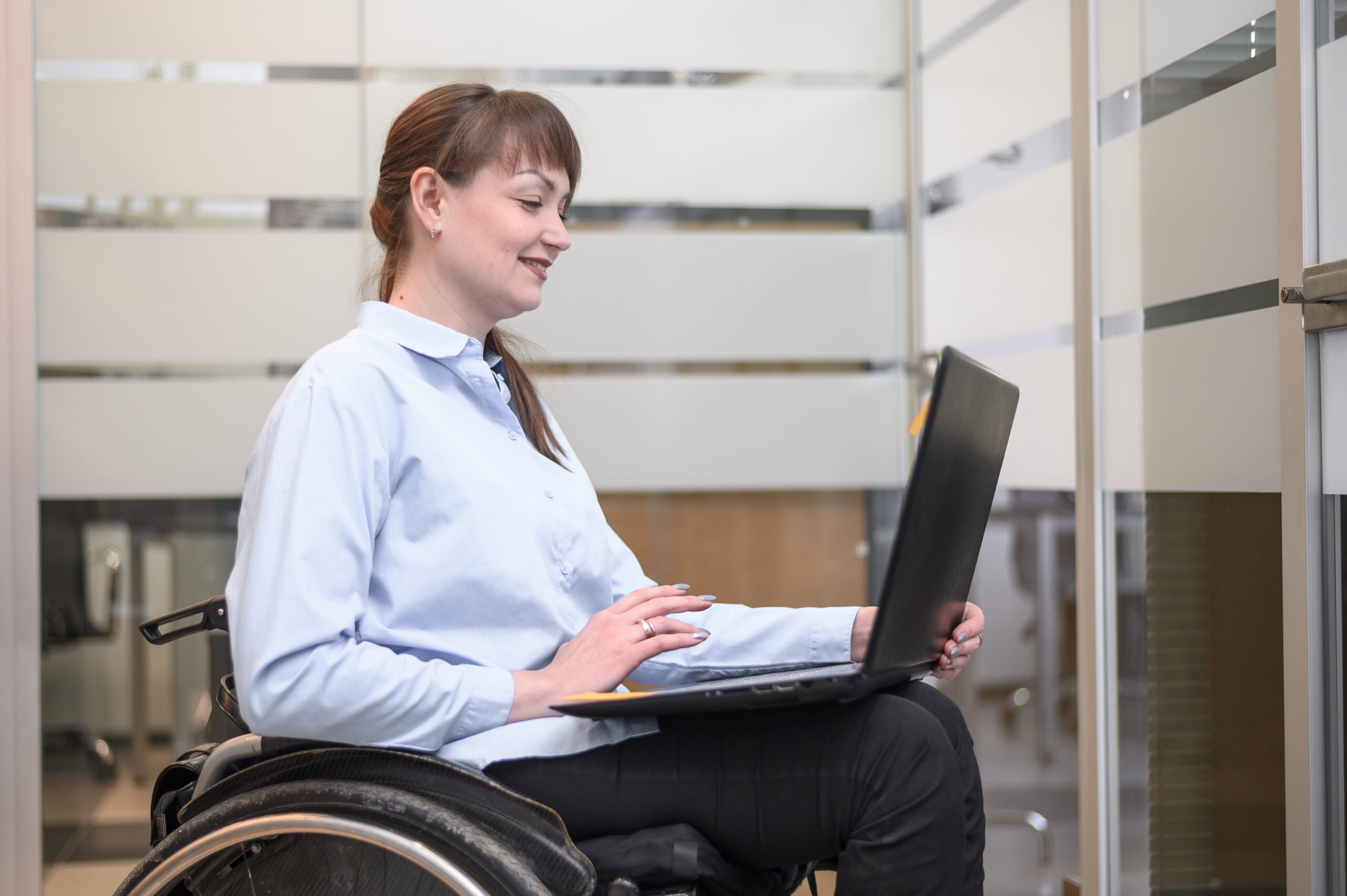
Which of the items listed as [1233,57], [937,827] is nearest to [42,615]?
[937,827]

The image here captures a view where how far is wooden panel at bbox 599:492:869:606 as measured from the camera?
8.49 ft

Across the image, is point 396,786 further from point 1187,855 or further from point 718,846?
point 1187,855

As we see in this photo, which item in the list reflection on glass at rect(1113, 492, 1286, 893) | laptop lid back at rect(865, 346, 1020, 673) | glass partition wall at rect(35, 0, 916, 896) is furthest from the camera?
glass partition wall at rect(35, 0, 916, 896)

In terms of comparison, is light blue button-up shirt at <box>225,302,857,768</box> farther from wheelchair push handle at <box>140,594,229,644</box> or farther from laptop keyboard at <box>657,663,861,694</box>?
wheelchair push handle at <box>140,594,229,644</box>

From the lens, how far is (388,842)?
0.95m

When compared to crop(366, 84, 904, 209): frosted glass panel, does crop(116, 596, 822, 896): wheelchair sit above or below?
below

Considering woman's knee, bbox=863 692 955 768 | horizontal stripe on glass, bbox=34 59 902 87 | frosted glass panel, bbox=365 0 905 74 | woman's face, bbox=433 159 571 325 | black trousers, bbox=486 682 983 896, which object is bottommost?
black trousers, bbox=486 682 983 896

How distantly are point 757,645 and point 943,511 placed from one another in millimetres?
408

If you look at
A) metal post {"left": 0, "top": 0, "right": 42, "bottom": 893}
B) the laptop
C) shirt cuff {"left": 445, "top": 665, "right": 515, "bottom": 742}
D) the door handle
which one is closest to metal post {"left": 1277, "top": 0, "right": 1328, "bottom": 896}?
the door handle

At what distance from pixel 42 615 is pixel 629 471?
1.32 metres

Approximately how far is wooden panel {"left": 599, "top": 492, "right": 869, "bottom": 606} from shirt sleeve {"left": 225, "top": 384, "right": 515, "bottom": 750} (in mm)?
1508

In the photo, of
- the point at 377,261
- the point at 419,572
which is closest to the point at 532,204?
the point at 419,572

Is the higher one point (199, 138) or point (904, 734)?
point (199, 138)

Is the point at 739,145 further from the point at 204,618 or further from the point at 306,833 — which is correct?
the point at 306,833
